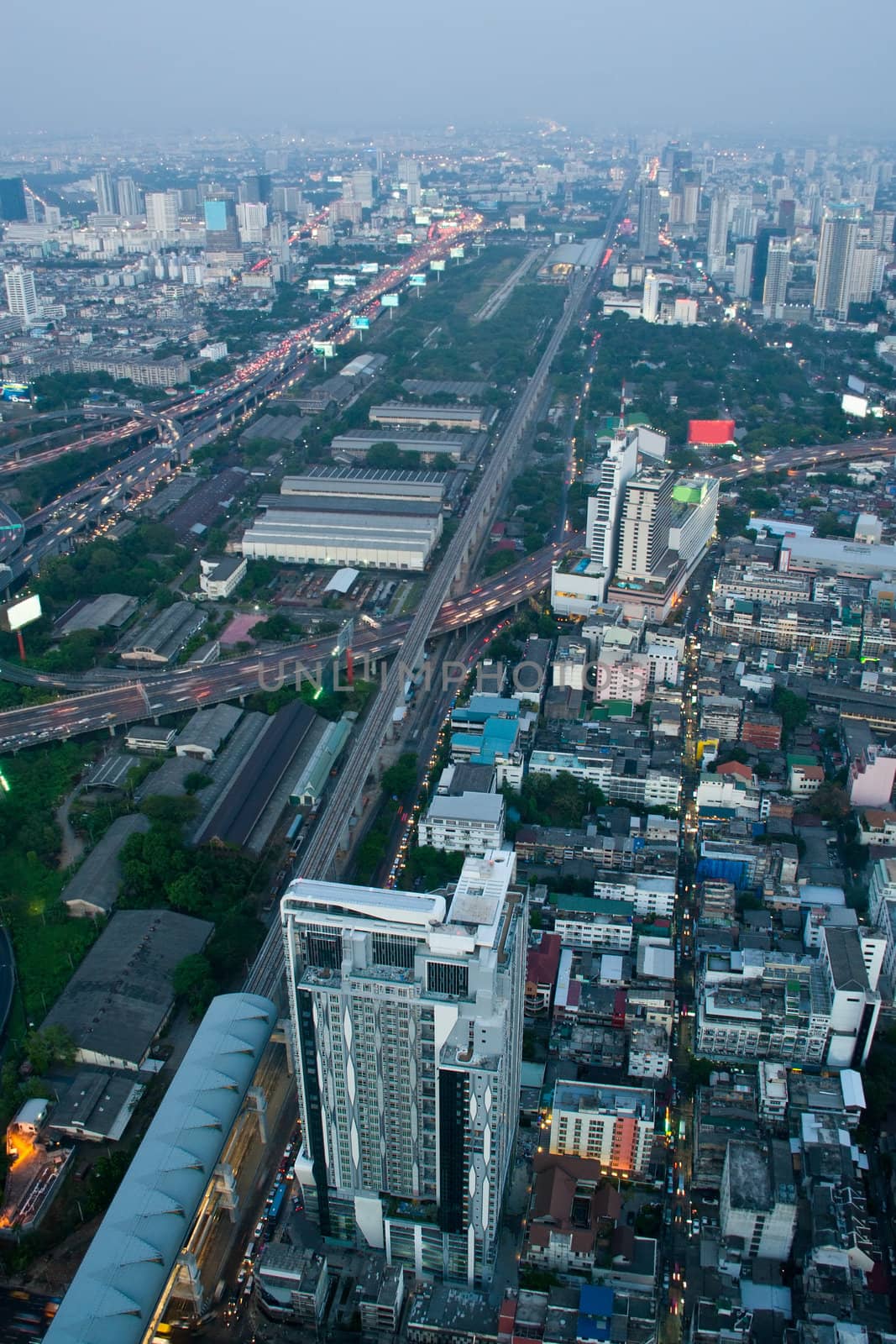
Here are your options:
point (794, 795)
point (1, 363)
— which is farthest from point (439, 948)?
point (1, 363)

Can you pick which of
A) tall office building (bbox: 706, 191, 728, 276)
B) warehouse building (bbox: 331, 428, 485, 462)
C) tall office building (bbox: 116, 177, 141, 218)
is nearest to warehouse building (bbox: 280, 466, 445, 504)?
warehouse building (bbox: 331, 428, 485, 462)

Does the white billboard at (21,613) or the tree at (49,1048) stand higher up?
the white billboard at (21,613)

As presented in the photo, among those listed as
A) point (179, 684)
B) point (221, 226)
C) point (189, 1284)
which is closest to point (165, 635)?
point (179, 684)

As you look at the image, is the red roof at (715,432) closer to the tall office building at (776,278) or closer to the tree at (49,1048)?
the tall office building at (776,278)

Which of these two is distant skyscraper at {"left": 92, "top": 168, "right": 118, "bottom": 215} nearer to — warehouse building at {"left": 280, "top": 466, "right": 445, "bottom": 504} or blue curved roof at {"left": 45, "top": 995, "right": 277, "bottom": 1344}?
warehouse building at {"left": 280, "top": 466, "right": 445, "bottom": 504}

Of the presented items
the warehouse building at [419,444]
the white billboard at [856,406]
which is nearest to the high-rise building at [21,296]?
the warehouse building at [419,444]

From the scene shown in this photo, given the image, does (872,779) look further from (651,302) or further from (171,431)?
(651,302)
